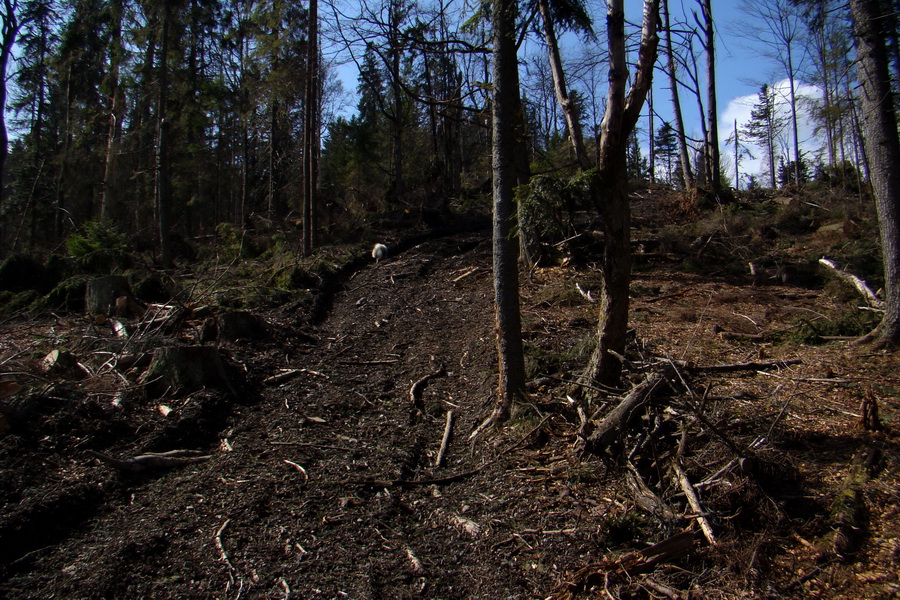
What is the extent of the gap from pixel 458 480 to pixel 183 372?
361 cm

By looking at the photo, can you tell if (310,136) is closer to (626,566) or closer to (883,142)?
(883,142)

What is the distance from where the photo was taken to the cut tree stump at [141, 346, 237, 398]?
610cm

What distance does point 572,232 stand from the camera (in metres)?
11.0

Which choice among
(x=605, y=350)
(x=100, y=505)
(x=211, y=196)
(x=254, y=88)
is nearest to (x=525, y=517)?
(x=605, y=350)

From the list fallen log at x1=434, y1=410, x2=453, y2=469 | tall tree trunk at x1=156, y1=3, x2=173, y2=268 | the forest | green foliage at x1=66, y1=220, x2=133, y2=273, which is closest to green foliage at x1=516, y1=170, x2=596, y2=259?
the forest

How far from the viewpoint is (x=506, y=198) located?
16.9 feet

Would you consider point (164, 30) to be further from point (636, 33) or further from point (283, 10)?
point (636, 33)

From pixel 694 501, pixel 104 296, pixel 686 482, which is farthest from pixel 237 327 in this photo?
pixel 694 501

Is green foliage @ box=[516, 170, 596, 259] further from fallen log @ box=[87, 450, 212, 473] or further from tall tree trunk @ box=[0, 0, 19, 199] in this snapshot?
tall tree trunk @ box=[0, 0, 19, 199]

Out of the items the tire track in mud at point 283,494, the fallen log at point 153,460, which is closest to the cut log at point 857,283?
the tire track in mud at point 283,494

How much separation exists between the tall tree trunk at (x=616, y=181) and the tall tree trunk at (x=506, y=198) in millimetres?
772

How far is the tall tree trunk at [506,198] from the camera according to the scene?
502 centimetres

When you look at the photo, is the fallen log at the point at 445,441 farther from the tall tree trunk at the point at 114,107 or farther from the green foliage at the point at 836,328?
the tall tree trunk at the point at 114,107

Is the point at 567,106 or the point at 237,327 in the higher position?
the point at 567,106
